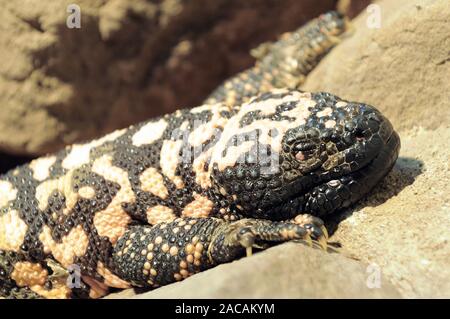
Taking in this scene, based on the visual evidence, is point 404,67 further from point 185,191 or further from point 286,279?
point 286,279

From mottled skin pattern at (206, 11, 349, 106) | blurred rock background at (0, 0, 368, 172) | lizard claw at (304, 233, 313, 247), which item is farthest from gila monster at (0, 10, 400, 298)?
mottled skin pattern at (206, 11, 349, 106)

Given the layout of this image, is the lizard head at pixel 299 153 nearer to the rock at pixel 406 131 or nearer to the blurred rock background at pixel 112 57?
the rock at pixel 406 131

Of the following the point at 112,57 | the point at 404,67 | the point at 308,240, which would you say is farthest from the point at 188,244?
the point at 112,57

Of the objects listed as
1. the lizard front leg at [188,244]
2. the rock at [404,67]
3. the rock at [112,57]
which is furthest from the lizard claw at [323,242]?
the rock at [112,57]

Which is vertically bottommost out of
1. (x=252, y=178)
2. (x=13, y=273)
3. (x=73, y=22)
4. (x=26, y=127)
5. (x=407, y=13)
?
(x=13, y=273)

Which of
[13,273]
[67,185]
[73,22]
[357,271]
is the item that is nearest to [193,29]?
[73,22]

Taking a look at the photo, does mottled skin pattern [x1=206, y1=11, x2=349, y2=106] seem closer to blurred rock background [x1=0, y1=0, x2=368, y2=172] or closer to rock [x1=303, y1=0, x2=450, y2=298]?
rock [x1=303, y1=0, x2=450, y2=298]
